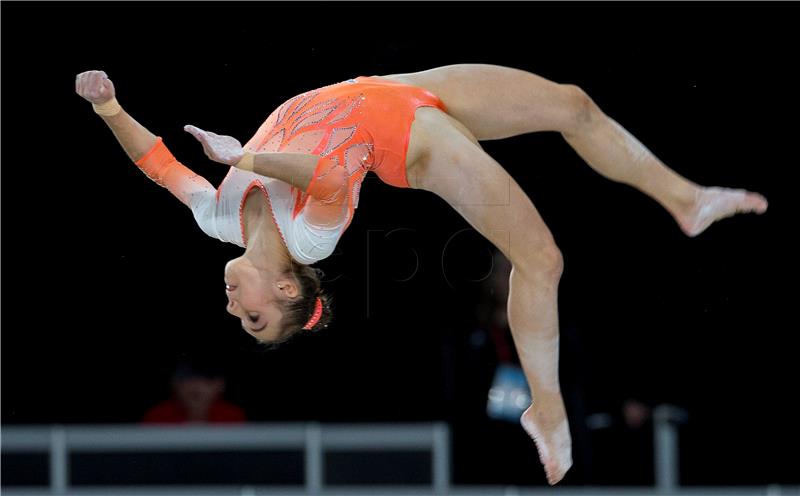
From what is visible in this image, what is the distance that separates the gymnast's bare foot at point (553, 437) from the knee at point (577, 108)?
0.61 meters

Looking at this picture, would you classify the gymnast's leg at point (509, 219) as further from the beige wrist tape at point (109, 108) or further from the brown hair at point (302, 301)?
the beige wrist tape at point (109, 108)

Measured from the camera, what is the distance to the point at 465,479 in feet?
13.0

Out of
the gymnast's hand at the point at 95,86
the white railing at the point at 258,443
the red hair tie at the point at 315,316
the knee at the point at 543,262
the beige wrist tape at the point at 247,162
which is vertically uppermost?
the gymnast's hand at the point at 95,86

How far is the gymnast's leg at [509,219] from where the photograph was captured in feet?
8.89

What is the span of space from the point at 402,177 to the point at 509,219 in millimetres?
258

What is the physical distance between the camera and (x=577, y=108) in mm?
2896

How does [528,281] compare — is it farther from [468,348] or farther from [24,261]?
[24,261]

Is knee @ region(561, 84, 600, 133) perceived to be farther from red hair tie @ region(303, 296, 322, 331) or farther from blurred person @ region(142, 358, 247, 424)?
blurred person @ region(142, 358, 247, 424)

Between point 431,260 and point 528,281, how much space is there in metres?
0.59

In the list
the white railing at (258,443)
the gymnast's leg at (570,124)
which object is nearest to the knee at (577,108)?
the gymnast's leg at (570,124)

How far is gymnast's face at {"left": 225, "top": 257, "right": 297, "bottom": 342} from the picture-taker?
2746 mm

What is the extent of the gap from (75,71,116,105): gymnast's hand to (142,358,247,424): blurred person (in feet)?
4.39

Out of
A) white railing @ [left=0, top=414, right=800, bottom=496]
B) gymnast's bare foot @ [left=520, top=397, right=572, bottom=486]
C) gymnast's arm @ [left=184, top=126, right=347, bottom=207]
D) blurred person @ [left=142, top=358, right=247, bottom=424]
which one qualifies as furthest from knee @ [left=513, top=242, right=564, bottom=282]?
blurred person @ [left=142, top=358, right=247, bottom=424]

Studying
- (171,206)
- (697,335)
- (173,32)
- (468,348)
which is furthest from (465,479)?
(173,32)
